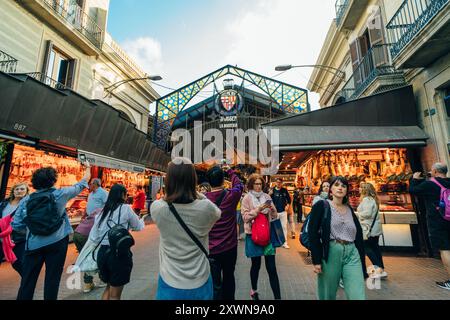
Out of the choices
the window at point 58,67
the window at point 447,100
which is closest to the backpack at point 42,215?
the window at point 58,67

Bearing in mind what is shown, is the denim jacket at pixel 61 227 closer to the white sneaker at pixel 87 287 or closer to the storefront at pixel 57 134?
the white sneaker at pixel 87 287

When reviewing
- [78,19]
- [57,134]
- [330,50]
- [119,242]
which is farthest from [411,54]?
[78,19]

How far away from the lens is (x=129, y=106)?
15031 millimetres

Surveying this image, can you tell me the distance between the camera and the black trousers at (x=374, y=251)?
14.7ft

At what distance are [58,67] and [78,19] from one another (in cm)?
266

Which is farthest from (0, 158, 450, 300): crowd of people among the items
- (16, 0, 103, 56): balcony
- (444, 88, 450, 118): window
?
(16, 0, 103, 56): balcony

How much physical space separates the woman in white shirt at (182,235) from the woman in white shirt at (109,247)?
1.11m

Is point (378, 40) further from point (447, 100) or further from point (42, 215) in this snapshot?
point (42, 215)

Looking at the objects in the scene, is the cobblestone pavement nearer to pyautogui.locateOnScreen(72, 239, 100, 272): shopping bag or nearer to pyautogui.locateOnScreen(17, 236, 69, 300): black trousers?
pyautogui.locateOnScreen(72, 239, 100, 272): shopping bag

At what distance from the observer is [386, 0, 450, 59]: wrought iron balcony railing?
4957mm

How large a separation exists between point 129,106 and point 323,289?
51.1 ft

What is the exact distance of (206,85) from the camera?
56.3 ft

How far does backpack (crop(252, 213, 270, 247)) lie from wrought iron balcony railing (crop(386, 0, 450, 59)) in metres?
5.67
